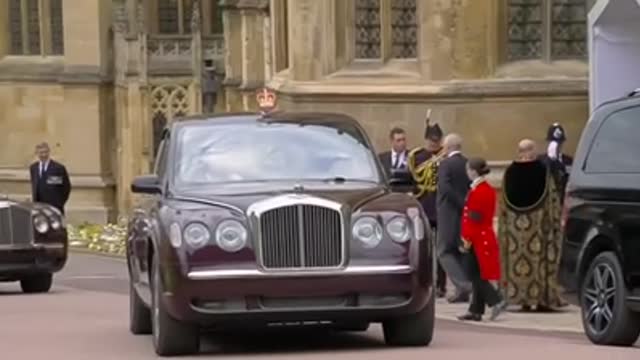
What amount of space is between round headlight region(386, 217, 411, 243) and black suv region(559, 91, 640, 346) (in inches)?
60.6

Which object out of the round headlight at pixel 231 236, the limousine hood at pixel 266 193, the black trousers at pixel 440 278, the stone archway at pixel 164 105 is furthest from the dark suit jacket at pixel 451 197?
the stone archway at pixel 164 105

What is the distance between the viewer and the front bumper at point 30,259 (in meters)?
22.0

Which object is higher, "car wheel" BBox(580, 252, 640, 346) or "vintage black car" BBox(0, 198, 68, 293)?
"car wheel" BBox(580, 252, 640, 346)

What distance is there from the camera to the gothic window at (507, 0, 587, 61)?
24.7m

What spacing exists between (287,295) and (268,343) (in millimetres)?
1552

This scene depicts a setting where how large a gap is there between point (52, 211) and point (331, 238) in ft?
32.0

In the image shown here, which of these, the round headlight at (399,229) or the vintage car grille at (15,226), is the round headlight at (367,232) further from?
the vintage car grille at (15,226)

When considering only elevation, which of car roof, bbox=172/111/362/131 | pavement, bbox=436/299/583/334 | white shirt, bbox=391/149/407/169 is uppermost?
car roof, bbox=172/111/362/131

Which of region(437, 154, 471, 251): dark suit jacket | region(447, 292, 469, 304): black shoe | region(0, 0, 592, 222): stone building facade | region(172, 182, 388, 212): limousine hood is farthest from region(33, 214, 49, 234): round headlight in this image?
region(172, 182, 388, 212): limousine hood

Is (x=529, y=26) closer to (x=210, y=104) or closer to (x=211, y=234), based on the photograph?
(x=211, y=234)

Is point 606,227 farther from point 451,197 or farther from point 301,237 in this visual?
point 451,197

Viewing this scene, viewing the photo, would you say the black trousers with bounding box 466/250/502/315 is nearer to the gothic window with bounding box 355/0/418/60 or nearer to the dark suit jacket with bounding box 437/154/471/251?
the dark suit jacket with bounding box 437/154/471/251

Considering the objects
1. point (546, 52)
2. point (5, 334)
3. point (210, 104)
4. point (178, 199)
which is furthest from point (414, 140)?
point (210, 104)

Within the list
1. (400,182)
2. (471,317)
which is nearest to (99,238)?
(471,317)
